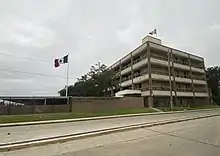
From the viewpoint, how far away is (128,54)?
5522 centimetres

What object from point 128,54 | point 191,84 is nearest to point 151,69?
point 128,54

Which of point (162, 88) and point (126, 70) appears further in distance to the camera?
point (126, 70)

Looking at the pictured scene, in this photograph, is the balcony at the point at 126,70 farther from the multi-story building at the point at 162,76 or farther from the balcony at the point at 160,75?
the balcony at the point at 160,75

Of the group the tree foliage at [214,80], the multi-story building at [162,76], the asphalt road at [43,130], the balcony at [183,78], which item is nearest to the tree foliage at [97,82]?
the multi-story building at [162,76]

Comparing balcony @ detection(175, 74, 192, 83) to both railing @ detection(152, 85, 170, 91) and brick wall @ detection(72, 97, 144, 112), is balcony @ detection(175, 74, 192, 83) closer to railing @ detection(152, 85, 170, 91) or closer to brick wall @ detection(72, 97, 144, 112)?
railing @ detection(152, 85, 170, 91)

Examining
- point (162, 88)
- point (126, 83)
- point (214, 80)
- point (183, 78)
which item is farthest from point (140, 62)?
point (214, 80)

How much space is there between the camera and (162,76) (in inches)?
1842

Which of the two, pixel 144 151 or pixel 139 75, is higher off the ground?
pixel 139 75

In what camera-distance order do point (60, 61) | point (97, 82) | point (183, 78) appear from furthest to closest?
point (183, 78) → point (97, 82) → point (60, 61)

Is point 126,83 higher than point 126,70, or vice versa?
point 126,70

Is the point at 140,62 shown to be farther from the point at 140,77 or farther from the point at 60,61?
the point at 60,61

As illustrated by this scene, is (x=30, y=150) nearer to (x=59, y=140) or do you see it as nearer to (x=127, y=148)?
(x=59, y=140)

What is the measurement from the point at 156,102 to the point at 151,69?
24.4ft

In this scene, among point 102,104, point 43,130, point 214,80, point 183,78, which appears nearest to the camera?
point 43,130
